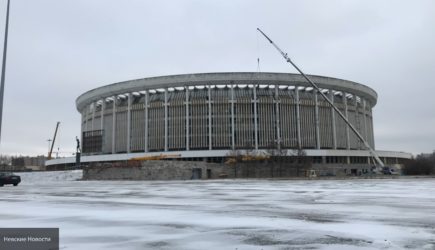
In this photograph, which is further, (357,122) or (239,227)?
(357,122)

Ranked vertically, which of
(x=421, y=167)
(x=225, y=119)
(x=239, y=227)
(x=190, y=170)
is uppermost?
(x=225, y=119)

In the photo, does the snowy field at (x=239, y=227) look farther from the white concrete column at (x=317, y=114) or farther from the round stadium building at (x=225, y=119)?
the white concrete column at (x=317, y=114)

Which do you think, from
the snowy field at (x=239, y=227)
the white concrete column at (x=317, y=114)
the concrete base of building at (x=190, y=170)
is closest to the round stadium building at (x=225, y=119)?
the white concrete column at (x=317, y=114)

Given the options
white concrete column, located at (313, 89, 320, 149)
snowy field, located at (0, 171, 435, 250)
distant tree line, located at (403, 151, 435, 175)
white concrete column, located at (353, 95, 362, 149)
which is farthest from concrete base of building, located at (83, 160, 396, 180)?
snowy field, located at (0, 171, 435, 250)

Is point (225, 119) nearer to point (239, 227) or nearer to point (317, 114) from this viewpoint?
point (317, 114)

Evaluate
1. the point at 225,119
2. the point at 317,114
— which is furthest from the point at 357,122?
the point at 225,119

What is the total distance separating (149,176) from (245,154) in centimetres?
2622

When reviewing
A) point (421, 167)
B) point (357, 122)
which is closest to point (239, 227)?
point (421, 167)

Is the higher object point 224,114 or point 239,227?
point 224,114

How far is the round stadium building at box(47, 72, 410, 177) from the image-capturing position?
95625 mm

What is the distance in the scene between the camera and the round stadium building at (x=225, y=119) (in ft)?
314

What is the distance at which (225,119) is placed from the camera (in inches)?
3789

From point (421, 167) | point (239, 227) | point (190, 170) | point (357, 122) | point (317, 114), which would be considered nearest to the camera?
point (239, 227)

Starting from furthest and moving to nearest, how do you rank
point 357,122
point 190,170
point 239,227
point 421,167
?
point 357,122
point 421,167
point 190,170
point 239,227
